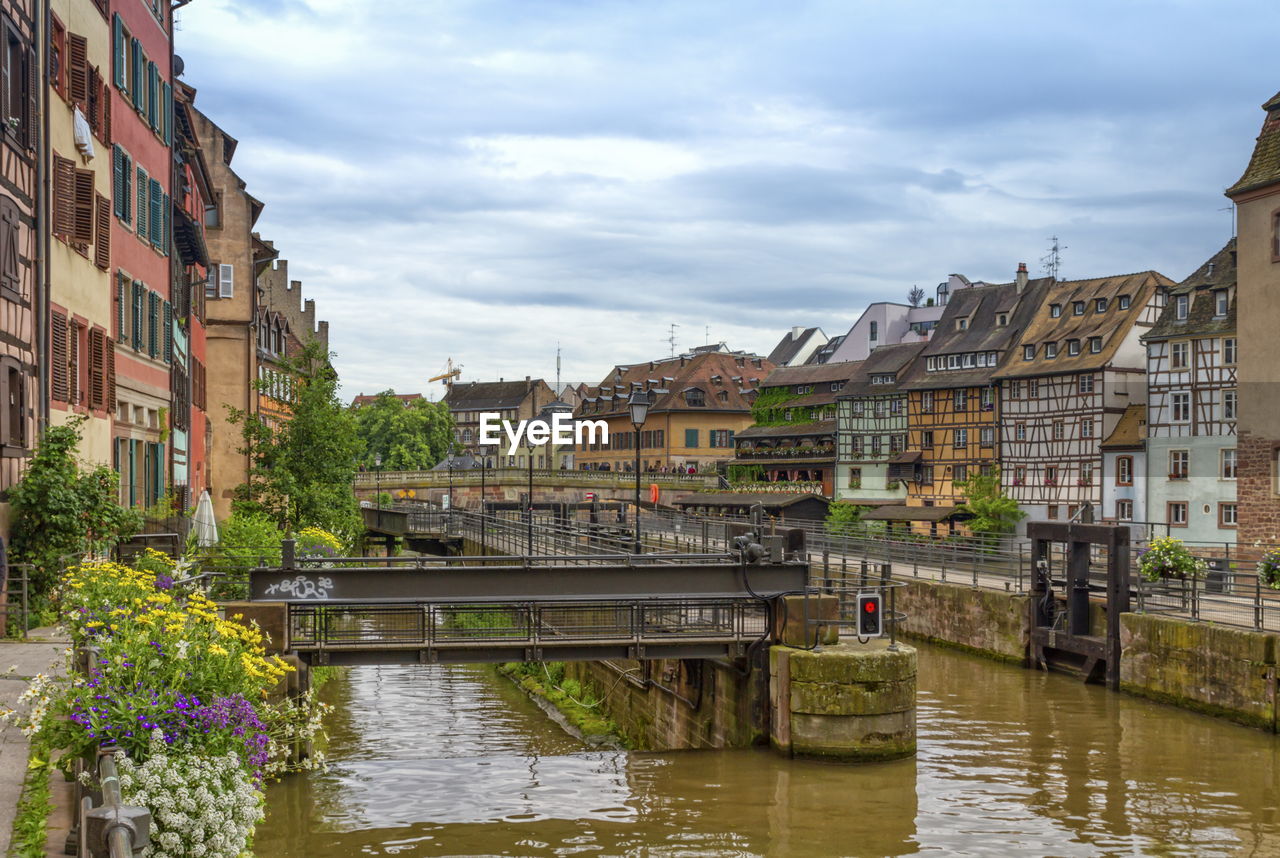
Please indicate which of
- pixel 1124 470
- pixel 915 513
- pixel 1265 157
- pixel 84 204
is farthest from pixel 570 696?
pixel 915 513

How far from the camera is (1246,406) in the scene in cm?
3866

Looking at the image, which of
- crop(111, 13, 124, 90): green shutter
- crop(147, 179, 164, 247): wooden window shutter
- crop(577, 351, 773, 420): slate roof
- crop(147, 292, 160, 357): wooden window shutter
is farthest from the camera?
crop(577, 351, 773, 420): slate roof

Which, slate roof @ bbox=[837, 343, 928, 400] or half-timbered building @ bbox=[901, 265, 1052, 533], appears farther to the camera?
slate roof @ bbox=[837, 343, 928, 400]

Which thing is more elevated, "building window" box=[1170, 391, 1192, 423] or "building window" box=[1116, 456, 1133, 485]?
"building window" box=[1170, 391, 1192, 423]

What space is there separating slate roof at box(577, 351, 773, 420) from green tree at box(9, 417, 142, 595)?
81.8 metres

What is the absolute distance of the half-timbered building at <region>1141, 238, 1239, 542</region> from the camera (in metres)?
53.5

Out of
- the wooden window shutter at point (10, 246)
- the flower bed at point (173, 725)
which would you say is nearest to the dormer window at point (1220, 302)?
the wooden window shutter at point (10, 246)

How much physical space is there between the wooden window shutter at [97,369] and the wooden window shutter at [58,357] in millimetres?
1708

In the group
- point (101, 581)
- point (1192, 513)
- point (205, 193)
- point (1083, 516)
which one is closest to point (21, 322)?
point (101, 581)

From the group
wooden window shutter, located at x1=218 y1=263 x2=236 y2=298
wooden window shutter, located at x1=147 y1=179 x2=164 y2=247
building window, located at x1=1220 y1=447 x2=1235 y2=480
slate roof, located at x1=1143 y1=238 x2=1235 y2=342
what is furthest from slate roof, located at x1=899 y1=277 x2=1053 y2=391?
wooden window shutter, located at x1=147 y1=179 x2=164 y2=247

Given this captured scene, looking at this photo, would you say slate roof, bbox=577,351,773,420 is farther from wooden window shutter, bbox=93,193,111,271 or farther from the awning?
wooden window shutter, bbox=93,193,111,271

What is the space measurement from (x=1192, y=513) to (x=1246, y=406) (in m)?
16.5

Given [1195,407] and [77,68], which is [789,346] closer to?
[1195,407]

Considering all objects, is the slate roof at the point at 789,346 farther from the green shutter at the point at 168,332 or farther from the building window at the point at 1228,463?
the green shutter at the point at 168,332
